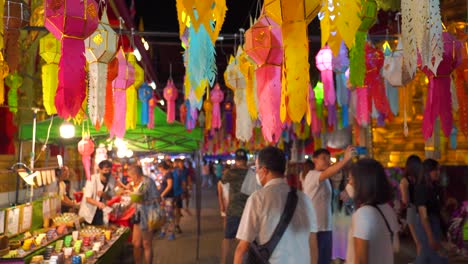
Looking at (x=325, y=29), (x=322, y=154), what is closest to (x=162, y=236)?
(x=322, y=154)

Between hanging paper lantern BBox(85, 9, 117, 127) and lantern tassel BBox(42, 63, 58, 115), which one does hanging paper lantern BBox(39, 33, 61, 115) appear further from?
hanging paper lantern BBox(85, 9, 117, 127)

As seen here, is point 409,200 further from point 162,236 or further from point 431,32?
point 162,236

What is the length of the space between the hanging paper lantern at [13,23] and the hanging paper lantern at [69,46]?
898 mm

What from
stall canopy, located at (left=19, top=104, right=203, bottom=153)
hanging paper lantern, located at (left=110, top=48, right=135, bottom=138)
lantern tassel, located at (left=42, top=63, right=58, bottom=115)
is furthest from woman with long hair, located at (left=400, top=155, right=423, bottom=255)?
stall canopy, located at (left=19, top=104, right=203, bottom=153)

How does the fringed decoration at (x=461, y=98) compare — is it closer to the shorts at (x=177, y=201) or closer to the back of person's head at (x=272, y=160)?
the back of person's head at (x=272, y=160)

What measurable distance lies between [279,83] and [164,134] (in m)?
5.21

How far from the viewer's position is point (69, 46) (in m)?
2.91

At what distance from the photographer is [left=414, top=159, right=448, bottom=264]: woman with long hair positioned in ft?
13.8

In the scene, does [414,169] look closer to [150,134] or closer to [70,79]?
[70,79]

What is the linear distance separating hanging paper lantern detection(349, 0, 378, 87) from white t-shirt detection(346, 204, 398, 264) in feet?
4.25

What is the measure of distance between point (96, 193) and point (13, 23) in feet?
11.9

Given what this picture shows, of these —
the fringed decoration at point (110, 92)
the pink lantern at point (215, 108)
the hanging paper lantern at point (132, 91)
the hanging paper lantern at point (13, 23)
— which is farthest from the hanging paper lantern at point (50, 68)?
the pink lantern at point (215, 108)

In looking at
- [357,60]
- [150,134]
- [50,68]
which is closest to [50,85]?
[50,68]

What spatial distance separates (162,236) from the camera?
9547 mm
